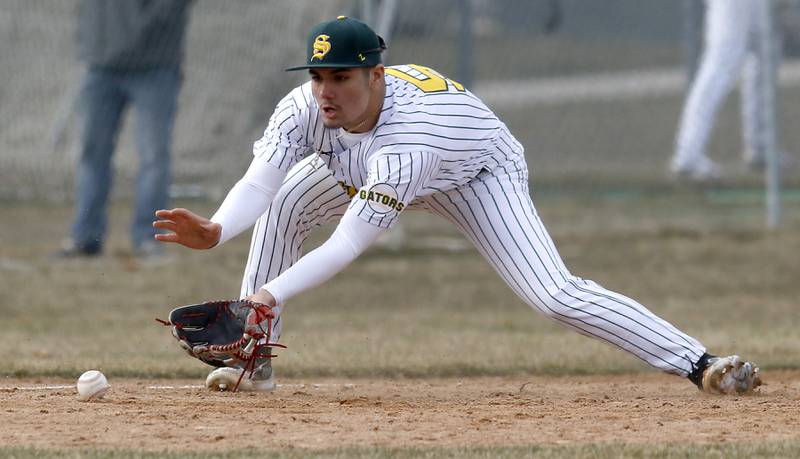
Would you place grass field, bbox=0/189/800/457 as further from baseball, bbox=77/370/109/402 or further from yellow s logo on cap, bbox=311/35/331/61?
yellow s logo on cap, bbox=311/35/331/61

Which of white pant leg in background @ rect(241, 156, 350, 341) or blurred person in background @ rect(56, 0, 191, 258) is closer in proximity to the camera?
white pant leg in background @ rect(241, 156, 350, 341)

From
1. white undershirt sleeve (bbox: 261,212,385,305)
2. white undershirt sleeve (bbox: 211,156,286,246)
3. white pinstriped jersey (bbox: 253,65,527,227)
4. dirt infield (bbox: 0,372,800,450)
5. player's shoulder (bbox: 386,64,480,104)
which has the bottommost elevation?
dirt infield (bbox: 0,372,800,450)

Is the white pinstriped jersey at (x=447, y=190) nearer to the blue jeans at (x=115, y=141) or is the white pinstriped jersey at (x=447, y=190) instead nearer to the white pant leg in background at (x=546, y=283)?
the white pant leg in background at (x=546, y=283)

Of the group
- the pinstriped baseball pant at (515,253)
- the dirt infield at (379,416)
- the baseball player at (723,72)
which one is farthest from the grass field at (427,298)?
the pinstriped baseball pant at (515,253)

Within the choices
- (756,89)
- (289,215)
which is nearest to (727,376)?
(289,215)

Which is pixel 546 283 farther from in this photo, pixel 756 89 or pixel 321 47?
pixel 756 89

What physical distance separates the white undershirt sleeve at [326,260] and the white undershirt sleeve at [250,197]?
0.42 metres

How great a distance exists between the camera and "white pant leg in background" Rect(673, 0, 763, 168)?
12.4 metres

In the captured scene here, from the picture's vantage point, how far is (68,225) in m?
12.7

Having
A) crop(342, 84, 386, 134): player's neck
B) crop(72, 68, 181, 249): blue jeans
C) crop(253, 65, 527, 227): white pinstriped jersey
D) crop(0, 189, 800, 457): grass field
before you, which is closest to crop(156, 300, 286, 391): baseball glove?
crop(253, 65, 527, 227): white pinstriped jersey

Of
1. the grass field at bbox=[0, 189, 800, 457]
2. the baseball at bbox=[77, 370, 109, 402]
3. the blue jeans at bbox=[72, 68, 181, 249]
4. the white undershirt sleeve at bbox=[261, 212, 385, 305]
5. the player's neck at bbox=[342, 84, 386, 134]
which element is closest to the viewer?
the white undershirt sleeve at bbox=[261, 212, 385, 305]

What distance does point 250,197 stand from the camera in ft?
19.6

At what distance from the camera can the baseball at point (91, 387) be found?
19.7 feet

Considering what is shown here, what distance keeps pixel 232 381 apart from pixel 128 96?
4972 millimetres
